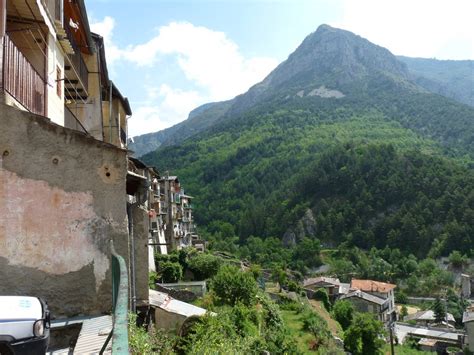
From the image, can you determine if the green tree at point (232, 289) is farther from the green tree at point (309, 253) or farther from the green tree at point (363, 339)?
the green tree at point (309, 253)

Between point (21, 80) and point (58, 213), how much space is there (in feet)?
11.1

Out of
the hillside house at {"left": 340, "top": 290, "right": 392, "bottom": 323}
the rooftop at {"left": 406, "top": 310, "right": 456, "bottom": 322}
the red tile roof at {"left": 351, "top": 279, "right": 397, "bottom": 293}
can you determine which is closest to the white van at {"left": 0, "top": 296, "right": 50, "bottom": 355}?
the hillside house at {"left": 340, "top": 290, "right": 392, "bottom": 323}

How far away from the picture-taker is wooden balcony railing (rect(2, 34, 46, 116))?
9.34 meters

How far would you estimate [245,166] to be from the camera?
189 meters

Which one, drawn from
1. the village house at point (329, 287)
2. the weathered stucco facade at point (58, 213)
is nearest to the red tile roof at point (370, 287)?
the village house at point (329, 287)

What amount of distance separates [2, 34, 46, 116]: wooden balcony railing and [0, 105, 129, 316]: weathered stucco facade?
136cm

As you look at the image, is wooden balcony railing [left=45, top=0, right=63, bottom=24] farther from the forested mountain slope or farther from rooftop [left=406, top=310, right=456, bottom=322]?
the forested mountain slope

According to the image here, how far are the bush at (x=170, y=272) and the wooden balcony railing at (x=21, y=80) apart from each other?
84.0 ft

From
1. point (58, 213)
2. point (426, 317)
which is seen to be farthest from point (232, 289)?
point (426, 317)

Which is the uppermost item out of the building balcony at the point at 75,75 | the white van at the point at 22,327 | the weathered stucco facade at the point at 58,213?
the building balcony at the point at 75,75

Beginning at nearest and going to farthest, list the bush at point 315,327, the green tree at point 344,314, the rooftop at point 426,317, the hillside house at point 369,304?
the bush at point 315,327 < the green tree at point 344,314 < the hillside house at point 369,304 < the rooftop at point 426,317

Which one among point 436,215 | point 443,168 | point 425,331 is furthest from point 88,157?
point 443,168

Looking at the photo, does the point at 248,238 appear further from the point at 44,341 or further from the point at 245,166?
the point at 44,341

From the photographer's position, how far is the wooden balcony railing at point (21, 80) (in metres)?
9.34
